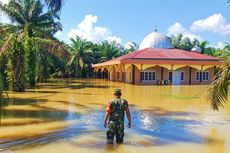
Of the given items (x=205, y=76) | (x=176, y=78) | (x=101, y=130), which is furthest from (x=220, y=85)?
(x=205, y=76)

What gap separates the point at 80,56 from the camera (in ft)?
160

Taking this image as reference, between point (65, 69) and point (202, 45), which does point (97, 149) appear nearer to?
point (65, 69)

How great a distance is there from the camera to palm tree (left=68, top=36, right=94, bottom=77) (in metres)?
48.3

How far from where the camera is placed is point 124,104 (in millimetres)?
7863

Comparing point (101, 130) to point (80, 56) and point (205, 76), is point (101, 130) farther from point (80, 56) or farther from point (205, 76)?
point (80, 56)

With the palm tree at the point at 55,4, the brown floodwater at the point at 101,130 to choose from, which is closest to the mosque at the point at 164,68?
the brown floodwater at the point at 101,130

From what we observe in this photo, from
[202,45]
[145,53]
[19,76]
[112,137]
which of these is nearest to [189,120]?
[112,137]

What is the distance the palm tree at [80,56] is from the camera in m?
48.3

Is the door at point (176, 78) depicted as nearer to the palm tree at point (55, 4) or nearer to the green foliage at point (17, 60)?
the green foliage at point (17, 60)

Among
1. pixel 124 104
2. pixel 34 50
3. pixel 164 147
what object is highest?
pixel 34 50

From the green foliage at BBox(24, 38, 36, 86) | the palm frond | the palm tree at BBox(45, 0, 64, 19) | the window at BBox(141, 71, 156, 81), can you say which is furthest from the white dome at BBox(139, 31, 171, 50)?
the palm tree at BBox(45, 0, 64, 19)

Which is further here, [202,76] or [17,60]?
[202,76]

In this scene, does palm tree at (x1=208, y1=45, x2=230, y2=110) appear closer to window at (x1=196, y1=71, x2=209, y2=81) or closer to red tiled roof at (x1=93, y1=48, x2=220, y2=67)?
red tiled roof at (x1=93, y1=48, x2=220, y2=67)

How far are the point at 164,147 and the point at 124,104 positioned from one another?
5.27 ft
